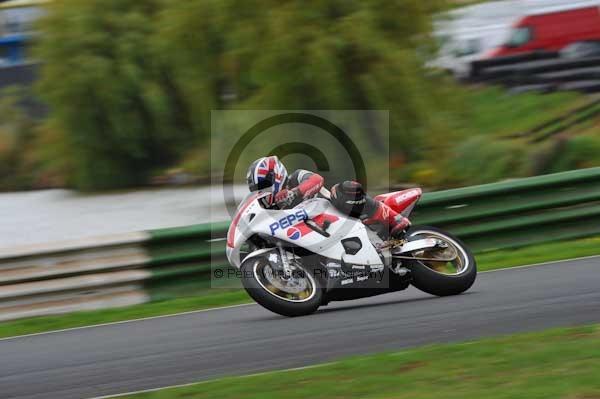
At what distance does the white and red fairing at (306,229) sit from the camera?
770 cm

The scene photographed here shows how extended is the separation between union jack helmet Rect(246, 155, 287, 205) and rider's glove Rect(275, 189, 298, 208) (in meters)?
0.04

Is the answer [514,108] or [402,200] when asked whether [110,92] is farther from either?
[402,200]

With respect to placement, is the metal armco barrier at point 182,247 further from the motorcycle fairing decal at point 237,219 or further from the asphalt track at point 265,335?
the motorcycle fairing decal at point 237,219

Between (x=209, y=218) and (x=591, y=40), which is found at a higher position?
(x=591, y=40)

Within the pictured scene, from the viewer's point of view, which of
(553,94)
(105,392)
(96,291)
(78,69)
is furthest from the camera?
(553,94)

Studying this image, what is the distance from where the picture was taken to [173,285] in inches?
387

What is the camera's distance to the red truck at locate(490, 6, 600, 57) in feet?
72.9

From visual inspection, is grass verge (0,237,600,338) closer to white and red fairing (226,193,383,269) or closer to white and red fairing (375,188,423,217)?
white and red fairing (226,193,383,269)

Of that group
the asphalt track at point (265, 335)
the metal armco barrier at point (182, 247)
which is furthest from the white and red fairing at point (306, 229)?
the metal armco barrier at point (182, 247)

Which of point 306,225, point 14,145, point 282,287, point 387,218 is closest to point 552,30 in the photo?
point 14,145

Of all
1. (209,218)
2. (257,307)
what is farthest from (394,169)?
(257,307)

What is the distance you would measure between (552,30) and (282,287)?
1680 centimetres

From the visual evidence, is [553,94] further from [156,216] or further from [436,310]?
[436,310]

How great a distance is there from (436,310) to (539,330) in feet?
3.71
